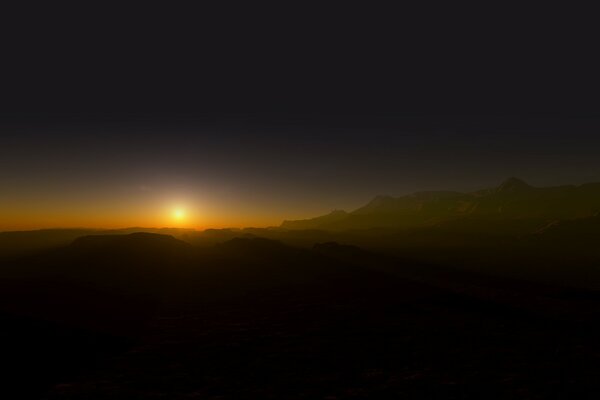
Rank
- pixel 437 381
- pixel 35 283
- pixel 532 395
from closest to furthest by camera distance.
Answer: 1. pixel 532 395
2. pixel 437 381
3. pixel 35 283

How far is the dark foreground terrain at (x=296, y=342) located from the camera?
19.8 meters

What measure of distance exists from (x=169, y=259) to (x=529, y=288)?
2717 inches

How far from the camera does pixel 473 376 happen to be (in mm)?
20797

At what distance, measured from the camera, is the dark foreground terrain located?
65.0 ft

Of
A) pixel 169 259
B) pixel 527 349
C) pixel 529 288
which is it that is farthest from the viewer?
pixel 169 259

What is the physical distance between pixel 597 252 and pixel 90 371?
526ft

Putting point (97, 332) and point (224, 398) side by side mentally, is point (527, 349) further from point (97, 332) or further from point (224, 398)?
point (97, 332)

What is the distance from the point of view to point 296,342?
2845cm

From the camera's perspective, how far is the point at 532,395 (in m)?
18.3

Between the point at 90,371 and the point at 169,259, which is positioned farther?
the point at 169,259

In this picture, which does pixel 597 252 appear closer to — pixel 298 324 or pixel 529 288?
pixel 529 288

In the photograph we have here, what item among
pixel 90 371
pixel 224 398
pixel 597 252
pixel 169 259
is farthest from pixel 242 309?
pixel 597 252

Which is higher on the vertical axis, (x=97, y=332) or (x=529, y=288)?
(x=97, y=332)

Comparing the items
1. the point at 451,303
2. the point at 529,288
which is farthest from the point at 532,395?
the point at 529,288
